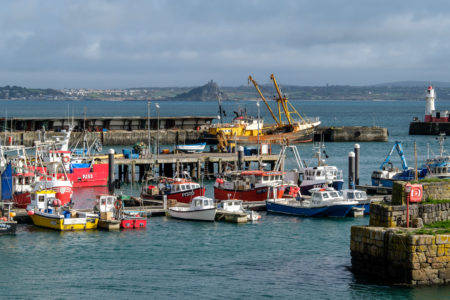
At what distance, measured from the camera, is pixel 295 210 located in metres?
50.7

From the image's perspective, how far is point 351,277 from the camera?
32.7 meters

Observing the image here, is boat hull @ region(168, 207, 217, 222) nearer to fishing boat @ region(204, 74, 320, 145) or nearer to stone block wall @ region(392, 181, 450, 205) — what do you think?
stone block wall @ region(392, 181, 450, 205)

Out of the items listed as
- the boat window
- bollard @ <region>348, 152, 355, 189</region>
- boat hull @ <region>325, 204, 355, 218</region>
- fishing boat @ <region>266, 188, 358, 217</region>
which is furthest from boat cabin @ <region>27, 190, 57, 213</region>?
bollard @ <region>348, 152, 355, 189</region>

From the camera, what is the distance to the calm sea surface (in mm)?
31844

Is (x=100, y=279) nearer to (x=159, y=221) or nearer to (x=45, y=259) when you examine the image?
(x=45, y=259)

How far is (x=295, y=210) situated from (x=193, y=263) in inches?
574

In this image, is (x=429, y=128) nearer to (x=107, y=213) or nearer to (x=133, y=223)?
(x=133, y=223)

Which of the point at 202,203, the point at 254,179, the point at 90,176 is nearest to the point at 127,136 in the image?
the point at 90,176

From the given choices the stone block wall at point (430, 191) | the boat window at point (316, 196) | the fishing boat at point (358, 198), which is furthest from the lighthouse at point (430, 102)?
the stone block wall at point (430, 191)

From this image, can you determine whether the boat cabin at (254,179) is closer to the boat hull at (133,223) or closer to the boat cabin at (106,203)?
the boat hull at (133,223)

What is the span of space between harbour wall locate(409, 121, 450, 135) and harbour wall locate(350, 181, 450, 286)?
94.8m

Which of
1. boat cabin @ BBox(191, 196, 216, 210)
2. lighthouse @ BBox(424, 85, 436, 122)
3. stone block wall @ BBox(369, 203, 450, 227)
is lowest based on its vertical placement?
boat cabin @ BBox(191, 196, 216, 210)

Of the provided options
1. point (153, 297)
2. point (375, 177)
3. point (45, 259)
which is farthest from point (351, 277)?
point (375, 177)

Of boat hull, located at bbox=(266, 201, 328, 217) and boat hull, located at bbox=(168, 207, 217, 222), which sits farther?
boat hull, located at bbox=(266, 201, 328, 217)
